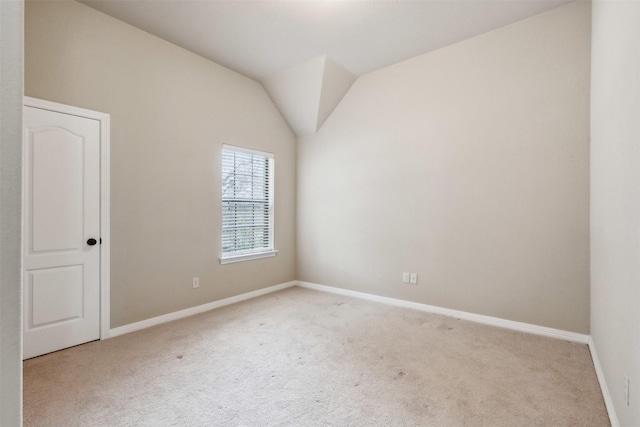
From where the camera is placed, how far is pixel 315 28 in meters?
3.13

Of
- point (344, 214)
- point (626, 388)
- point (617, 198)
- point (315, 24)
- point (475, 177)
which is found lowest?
point (626, 388)

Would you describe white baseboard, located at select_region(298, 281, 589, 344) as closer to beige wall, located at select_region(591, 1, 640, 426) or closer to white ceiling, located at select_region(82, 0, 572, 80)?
beige wall, located at select_region(591, 1, 640, 426)

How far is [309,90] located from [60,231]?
10.2ft

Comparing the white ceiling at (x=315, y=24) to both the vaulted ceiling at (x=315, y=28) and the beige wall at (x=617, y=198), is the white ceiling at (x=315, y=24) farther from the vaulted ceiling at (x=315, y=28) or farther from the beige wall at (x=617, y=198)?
the beige wall at (x=617, y=198)

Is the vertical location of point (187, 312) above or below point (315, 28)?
below

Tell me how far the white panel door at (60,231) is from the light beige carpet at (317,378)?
237 mm

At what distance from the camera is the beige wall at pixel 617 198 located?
136cm

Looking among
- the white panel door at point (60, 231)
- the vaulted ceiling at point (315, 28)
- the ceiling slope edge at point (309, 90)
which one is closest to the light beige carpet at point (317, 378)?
the white panel door at point (60, 231)

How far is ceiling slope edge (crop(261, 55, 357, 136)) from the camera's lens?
12.8 ft

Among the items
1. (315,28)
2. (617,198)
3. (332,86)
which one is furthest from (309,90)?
(617,198)

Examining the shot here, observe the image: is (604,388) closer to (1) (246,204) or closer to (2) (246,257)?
(2) (246,257)

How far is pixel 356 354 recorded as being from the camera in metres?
2.61

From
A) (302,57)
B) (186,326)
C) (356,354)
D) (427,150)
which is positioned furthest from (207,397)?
(302,57)

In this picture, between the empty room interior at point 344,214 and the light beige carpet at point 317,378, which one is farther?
the empty room interior at point 344,214
